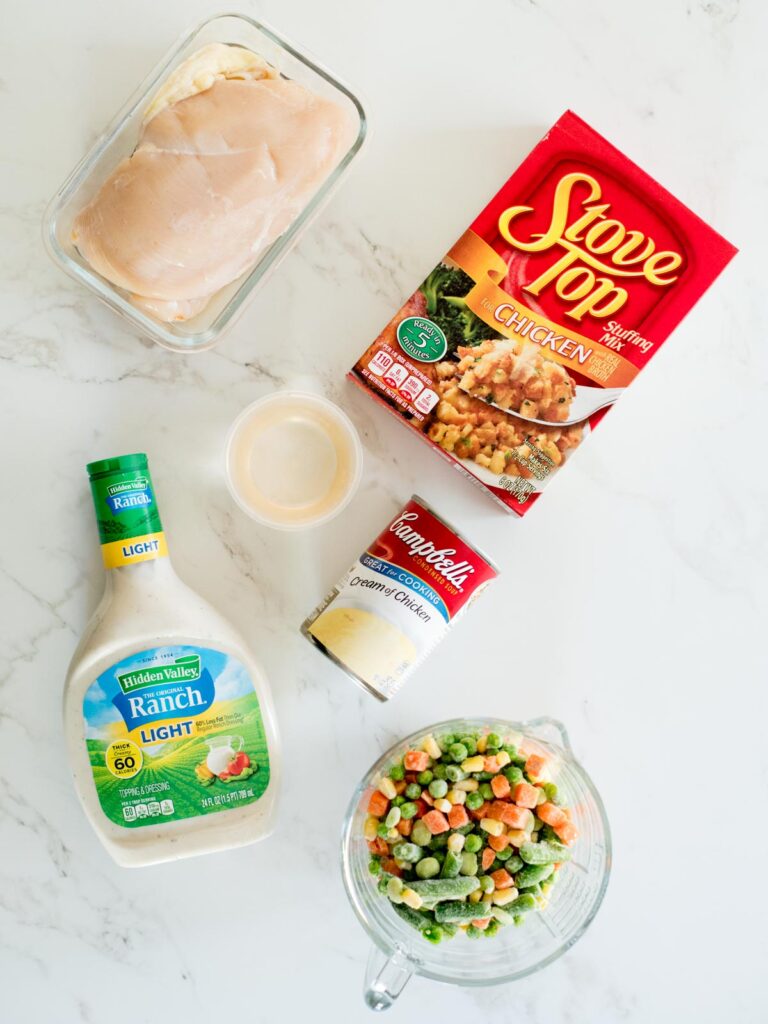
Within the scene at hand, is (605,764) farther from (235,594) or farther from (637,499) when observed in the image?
(235,594)

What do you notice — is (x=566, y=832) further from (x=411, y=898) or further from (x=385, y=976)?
(x=385, y=976)

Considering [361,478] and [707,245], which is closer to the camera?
[707,245]

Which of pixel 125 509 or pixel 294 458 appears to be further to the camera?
pixel 294 458

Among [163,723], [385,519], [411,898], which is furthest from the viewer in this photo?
[385,519]

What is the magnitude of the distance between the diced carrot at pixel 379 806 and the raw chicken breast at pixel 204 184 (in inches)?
→ 26.6

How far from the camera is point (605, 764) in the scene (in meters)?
1.28

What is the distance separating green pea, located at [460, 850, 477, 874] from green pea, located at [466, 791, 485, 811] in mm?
54

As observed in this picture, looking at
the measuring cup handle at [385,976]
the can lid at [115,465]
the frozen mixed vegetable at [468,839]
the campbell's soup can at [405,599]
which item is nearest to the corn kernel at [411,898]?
the frozen mixed vegetable at [468,839]

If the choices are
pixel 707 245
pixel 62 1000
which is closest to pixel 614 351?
pixel 707 245

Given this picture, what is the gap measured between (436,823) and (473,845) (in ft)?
0.18

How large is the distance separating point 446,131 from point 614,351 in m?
0.41

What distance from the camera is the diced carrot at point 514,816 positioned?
1029mm

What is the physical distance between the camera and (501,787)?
1.05 meters

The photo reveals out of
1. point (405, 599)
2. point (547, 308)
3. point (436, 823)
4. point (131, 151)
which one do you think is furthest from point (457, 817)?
point (131, 151)
